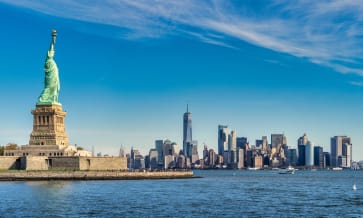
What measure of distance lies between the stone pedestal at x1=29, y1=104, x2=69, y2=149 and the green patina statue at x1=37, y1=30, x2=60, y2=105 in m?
2.48

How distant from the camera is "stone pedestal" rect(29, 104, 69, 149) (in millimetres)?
133750

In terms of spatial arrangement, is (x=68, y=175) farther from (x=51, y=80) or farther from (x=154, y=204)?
(x=154, y=204)

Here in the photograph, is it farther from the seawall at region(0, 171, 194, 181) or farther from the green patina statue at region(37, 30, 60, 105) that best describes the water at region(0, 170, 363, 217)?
the green patina statue at region(37, 30, 60, 105)

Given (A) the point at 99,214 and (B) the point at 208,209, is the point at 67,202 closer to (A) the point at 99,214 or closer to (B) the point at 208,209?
(A) the point at 99,214

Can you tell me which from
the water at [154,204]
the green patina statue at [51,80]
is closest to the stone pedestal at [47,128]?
the green patina statue at [51,80]

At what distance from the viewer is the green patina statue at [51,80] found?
138625mm

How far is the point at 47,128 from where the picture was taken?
443 ft

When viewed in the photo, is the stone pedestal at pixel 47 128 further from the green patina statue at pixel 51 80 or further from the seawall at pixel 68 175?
the seawall at pixel 68 175

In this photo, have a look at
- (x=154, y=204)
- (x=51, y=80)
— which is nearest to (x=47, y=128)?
(x=51, y=80)

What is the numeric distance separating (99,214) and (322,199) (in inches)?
1476

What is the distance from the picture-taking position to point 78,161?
414 feet

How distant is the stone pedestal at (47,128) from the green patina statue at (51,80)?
8.14 feet

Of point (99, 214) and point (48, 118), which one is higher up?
point (48, 118)

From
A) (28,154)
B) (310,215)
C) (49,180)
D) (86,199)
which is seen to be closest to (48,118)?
(28,154)
